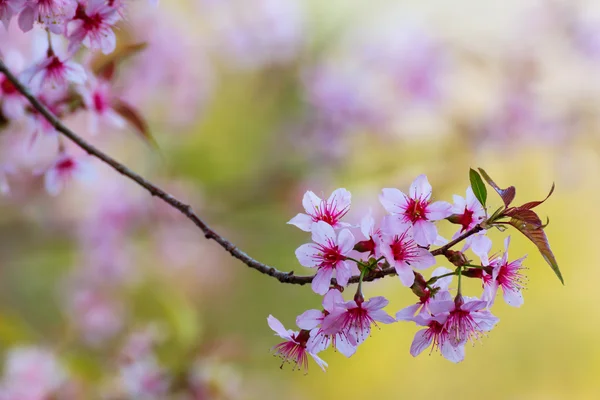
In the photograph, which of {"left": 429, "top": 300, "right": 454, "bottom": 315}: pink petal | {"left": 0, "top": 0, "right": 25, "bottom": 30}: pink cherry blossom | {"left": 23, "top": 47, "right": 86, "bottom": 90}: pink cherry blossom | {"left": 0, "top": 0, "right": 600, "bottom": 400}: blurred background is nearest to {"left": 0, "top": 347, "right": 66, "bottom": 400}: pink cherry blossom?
{"left": 0, "top": 0, "right": 600, "bottom": 400}: blurred background

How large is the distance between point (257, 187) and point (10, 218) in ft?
2.32

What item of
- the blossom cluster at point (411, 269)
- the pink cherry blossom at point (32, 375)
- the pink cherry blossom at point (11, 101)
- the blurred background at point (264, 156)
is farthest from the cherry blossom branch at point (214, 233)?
the pink cherry blossom at point (32, 375)

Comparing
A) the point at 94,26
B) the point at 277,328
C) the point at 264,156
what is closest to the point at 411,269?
the point at 277,328

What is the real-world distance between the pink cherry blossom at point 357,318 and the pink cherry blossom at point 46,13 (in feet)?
1.11

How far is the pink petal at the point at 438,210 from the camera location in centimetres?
52

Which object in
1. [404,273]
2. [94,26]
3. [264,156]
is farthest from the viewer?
[264,156]

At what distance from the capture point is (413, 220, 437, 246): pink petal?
1.66ft

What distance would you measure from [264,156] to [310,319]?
177 cm

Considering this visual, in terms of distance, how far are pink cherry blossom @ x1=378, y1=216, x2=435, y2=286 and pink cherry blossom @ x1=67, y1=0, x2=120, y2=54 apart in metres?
0.31

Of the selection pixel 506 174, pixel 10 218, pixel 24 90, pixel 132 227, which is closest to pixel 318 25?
pixel 506 174

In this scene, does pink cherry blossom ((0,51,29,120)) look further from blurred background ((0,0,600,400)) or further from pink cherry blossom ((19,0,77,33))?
blurred background ((0,0,600,400))

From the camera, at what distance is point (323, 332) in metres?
0.53

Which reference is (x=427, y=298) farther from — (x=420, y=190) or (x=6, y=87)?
(x=6, y=87)

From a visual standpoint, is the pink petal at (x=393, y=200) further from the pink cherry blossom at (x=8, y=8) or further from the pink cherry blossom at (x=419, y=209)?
the pink cherry blossom at (x=8, y=8)
